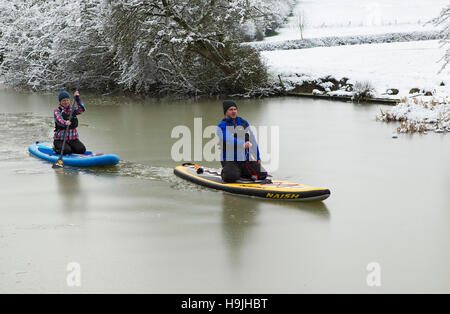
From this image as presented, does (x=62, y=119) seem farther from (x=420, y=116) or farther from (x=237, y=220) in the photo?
(x=420, y=116)

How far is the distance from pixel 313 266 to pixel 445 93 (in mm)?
13167

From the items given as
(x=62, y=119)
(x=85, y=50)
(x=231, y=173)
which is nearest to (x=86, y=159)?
(x=62, y=119)

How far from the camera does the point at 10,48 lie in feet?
83.7

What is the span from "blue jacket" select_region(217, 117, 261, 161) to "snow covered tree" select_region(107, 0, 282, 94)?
11741 mm

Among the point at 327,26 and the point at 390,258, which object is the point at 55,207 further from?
the point at 327,26

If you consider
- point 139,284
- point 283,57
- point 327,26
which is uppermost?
point 327,26

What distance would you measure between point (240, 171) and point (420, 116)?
7.56 metres

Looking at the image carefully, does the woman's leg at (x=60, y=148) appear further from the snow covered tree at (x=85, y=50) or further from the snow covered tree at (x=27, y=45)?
the snow covered tree at (x=27, y=45)

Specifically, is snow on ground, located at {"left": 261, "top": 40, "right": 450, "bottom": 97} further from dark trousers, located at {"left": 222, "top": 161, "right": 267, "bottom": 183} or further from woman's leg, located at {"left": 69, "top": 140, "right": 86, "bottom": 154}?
woman's leg, located at {"left": 69, "top": 140, "right": 86, "bottom": 154}

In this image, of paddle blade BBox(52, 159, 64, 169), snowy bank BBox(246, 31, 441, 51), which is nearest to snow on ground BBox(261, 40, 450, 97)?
snowy bank BBox(246, 31, 441, 51)

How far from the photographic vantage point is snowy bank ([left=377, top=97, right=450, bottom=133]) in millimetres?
13445

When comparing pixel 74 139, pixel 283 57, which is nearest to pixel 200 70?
pixel 283 57

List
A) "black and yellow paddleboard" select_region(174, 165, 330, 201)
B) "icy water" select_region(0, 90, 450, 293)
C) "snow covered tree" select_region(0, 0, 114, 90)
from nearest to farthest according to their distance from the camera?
1. "icy water" select_region(0, 90, 450, 293)
2. "black and yellow paddleboard" select_region(174, 165, 330, 201)
3. "snow covered tree" select_region(0, 0, 114, 90)

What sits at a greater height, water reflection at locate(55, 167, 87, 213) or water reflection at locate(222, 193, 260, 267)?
water reflection at locate(55, 167, 87, 213)
